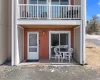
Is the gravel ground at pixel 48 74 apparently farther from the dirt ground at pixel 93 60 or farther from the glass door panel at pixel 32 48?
the glass door panel at pixel 32 48

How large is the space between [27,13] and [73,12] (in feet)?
11.6

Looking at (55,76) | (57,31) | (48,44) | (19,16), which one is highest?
(19,16)

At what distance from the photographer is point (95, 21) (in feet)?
202

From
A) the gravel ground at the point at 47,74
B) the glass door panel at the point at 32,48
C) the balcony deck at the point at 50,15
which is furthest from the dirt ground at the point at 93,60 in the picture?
the glass door panel at the point at 32,48

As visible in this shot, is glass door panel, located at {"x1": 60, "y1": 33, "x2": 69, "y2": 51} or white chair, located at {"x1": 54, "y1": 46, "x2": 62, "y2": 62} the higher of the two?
glass door panel, located at {"x1": 60, "y1": 33, "x2": 69, "y2": 51}

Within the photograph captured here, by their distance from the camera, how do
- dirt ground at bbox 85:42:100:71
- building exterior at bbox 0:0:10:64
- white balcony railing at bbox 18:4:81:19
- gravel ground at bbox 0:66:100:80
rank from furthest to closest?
1. white balcony railing at bbox 18:4:81:19
2. building exterior at bbox 0:0:10:64
3. dirt ground at bbox 85:42:100:71
4. gravel ground at bbox 0:66:100:80

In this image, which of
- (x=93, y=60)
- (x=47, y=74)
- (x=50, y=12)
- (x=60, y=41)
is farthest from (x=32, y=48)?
(x=47, y=74)

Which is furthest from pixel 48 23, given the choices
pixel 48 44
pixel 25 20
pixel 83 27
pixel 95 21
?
pixel 95 21

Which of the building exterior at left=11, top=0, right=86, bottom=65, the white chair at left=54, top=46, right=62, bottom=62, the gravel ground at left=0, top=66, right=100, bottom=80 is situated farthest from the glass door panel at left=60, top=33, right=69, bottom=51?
the gravel ground at left=0, top=66, right=100, bottom=80

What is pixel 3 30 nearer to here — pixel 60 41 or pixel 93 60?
pixel 60 41

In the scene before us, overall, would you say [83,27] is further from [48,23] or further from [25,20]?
[25,20]

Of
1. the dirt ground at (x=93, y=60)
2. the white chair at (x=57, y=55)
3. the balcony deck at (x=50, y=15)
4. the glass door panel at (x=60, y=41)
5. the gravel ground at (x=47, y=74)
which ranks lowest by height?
the gravel ground at (x=47, y=74)

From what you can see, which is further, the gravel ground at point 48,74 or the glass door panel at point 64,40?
the glass door panel at point 64,40

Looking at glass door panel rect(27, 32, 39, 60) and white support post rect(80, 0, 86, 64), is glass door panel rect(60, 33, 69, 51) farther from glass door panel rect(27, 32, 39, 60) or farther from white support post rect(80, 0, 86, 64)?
white support post rect(80, 0, 86, 64)
